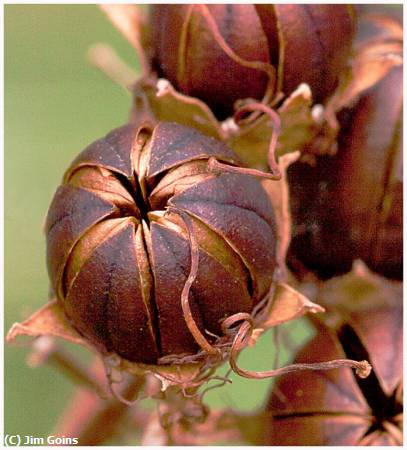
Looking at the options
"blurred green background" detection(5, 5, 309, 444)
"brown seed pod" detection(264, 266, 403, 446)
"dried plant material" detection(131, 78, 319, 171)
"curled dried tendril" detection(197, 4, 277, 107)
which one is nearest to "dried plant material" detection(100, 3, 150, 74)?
"dried plant material" detection(131, 78, 319, 171)

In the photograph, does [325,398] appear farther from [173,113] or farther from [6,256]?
[6,256]

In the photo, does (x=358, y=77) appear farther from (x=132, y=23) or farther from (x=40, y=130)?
(x=40, y=130)

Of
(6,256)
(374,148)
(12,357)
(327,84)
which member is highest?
(327,84)

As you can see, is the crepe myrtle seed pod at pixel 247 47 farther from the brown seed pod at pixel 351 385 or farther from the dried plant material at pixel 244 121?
the brown seed pod at pixel 351 385

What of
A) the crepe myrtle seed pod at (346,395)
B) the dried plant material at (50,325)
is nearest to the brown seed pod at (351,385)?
the crepe myrtle seed pod at (346,395)

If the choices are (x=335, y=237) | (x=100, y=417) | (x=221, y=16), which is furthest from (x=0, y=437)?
(x=221, y=16)

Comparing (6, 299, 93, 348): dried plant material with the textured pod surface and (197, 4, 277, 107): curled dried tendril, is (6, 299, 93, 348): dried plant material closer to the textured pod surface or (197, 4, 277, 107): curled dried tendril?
A: the textured pod surface

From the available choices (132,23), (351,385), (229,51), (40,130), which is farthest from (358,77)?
(40,130)
